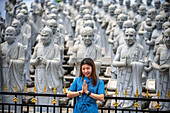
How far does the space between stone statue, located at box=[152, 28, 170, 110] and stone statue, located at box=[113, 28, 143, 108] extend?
49 cm

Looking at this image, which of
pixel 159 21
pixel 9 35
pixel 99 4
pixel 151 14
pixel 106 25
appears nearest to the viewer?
pixel 9 35

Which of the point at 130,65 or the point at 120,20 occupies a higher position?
the point at 120,20

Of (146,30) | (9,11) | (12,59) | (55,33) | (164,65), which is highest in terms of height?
(9,11)

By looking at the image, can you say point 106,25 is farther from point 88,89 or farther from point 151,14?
point 88,89

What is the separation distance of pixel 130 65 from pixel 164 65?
0.92 metres

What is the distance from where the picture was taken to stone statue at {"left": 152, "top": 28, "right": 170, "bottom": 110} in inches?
343

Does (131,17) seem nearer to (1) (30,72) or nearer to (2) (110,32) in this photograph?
(2) (110,32)

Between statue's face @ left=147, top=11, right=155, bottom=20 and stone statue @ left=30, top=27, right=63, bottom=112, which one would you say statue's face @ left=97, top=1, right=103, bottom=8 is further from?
stone statue @ left=30, top=27, right=63, bottom=112

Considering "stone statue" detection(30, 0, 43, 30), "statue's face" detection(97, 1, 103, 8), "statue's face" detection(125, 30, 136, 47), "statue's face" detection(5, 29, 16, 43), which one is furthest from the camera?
"stone statue" detection(30, 0, 43, 30)

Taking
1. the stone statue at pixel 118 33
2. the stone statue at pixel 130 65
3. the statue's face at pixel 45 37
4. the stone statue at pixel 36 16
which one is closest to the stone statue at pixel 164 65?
the stone statue at pixel 130 65

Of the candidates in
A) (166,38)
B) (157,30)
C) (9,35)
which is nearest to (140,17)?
(157,30)

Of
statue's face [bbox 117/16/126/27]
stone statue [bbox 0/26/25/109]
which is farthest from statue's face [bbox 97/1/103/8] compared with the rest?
stone statue [bbox 0/26/25/109]

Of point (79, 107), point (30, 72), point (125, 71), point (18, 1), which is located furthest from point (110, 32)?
point (79, 107)

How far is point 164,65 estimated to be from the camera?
8.72 metres
